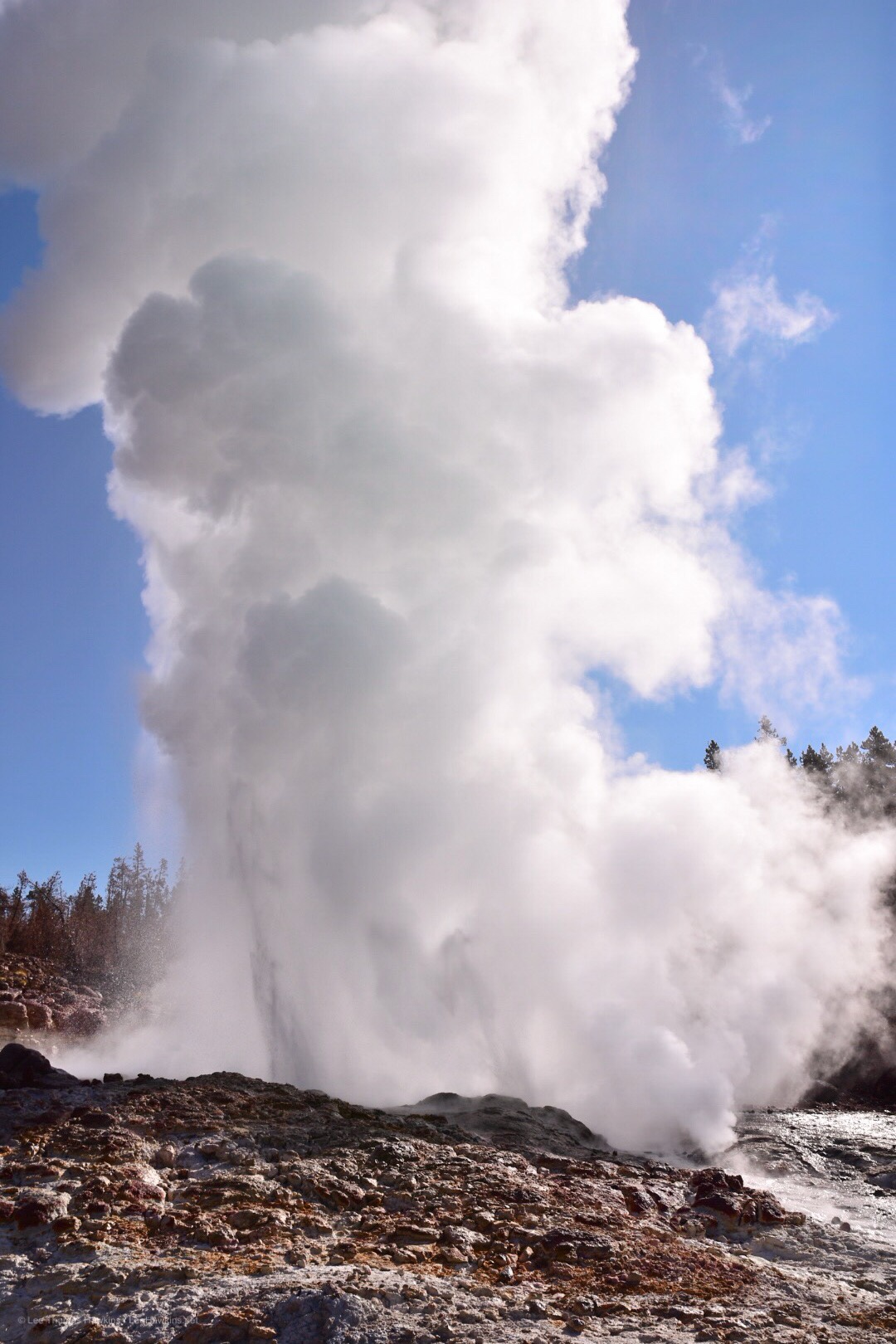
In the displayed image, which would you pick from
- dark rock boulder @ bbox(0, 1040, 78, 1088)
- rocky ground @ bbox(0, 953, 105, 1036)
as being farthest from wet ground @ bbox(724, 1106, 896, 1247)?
rocky ground @ bbox(0, 953, 105, 1036)

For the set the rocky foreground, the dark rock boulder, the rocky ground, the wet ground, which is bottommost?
the wet ground

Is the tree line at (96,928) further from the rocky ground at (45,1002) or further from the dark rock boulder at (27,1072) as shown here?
the dark rock boulder at (27,1072)

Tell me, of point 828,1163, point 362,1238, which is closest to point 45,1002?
point 828,1163

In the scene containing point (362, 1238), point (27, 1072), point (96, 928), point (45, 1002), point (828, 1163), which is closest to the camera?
point (362, 1238)

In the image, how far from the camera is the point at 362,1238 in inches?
285

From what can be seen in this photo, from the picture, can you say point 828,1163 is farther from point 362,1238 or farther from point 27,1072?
point 27,1072

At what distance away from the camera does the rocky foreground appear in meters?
5.66

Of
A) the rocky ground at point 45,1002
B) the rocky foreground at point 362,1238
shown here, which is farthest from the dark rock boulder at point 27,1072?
the rocky ground at point 45,1002

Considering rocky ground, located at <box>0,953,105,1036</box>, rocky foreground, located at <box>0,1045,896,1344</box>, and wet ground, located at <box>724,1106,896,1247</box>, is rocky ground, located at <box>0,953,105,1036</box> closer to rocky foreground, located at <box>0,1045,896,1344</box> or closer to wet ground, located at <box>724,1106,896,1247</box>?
rocky foreground, located at <box>0,1045,896,1344</box>

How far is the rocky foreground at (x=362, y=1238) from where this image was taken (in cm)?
566

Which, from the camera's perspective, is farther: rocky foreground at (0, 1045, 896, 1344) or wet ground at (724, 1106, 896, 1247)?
wet ground at (724, 1106, 896, 1247)

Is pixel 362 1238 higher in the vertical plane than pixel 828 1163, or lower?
higher

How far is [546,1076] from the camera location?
17.9 meters

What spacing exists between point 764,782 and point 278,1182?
87.5 ft
